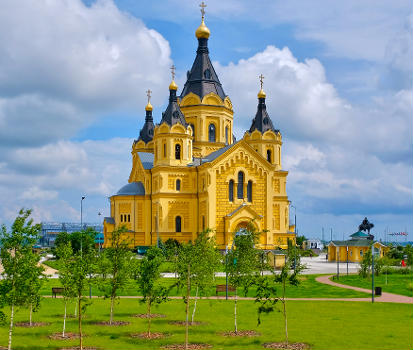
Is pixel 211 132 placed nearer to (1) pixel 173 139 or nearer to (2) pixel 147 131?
(1) pixel 173 139

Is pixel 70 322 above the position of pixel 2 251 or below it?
below

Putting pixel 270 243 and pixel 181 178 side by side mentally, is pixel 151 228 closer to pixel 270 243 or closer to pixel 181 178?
pixel 181 178

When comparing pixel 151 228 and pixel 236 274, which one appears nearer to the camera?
pixel 236 274

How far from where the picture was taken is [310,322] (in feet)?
83.9

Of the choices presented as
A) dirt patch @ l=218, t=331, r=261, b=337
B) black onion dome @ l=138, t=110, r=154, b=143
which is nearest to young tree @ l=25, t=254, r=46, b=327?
dirt patch @ l=218, t=331, r=261, b=337

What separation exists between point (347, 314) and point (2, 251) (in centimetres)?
1687

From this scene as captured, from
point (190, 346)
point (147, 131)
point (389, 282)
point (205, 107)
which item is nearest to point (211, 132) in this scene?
point (205, 107)

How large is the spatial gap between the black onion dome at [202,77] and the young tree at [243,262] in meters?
52.0

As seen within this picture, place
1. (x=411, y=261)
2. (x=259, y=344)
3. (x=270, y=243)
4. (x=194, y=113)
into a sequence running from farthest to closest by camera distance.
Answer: (x=194, y=113) < (x=270, y=243) < (x=411, y=261) < (x=259, y=344)

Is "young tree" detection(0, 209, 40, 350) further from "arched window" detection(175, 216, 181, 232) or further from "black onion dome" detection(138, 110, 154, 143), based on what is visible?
"black onion dome" detection(138, 110, 154, 143)

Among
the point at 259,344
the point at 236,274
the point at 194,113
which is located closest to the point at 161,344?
the point at 259,344

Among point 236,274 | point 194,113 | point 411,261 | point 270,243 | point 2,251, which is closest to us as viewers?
point 2,251

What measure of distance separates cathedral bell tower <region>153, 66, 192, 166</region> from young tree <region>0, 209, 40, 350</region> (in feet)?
167

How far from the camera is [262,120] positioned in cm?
7706
